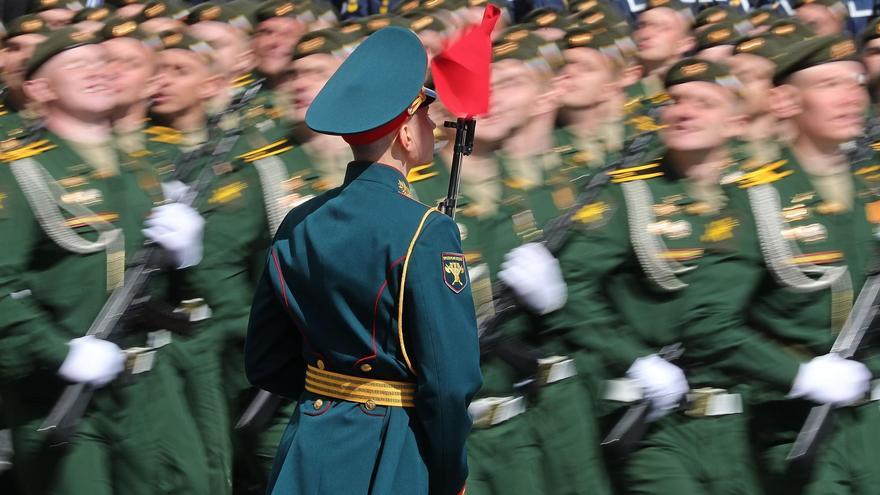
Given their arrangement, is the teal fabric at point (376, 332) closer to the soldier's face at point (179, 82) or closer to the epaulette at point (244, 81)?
the soldier's face at point (179, 82)

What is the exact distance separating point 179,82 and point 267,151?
0.64 meters

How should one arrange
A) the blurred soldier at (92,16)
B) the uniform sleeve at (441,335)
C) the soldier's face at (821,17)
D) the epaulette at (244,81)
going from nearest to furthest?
the uniform sleeve at (441,335) < the epaulette at (244,81) < the blurred soldier at (92,16) < the soldier's face at (821,17)

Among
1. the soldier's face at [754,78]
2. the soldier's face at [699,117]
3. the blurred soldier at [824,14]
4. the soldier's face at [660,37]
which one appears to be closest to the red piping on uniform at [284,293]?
the soldier's face at [699,117]

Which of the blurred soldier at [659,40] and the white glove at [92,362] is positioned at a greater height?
the white glove at [92,362]

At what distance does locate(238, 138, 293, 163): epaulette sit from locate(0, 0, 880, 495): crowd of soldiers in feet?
0.04

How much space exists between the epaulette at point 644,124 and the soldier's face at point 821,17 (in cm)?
237

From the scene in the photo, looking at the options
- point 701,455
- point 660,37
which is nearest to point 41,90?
point 701,455

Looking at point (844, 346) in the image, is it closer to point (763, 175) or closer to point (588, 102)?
point (763, 175)

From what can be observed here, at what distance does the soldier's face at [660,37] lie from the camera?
7957mm

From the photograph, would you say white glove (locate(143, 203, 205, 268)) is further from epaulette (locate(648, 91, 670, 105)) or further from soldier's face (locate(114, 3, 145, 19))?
soldier's face (locate(114, 3, 145, 19))

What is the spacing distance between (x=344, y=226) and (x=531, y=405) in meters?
2.09

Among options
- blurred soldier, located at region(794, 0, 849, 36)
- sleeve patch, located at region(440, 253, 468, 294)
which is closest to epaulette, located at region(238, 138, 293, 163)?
sleeve patch, located at region(440, 253, 468, 294)

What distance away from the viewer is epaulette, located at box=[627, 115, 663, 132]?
5.83m

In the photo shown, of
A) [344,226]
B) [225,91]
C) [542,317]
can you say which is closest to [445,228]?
[344,226]
